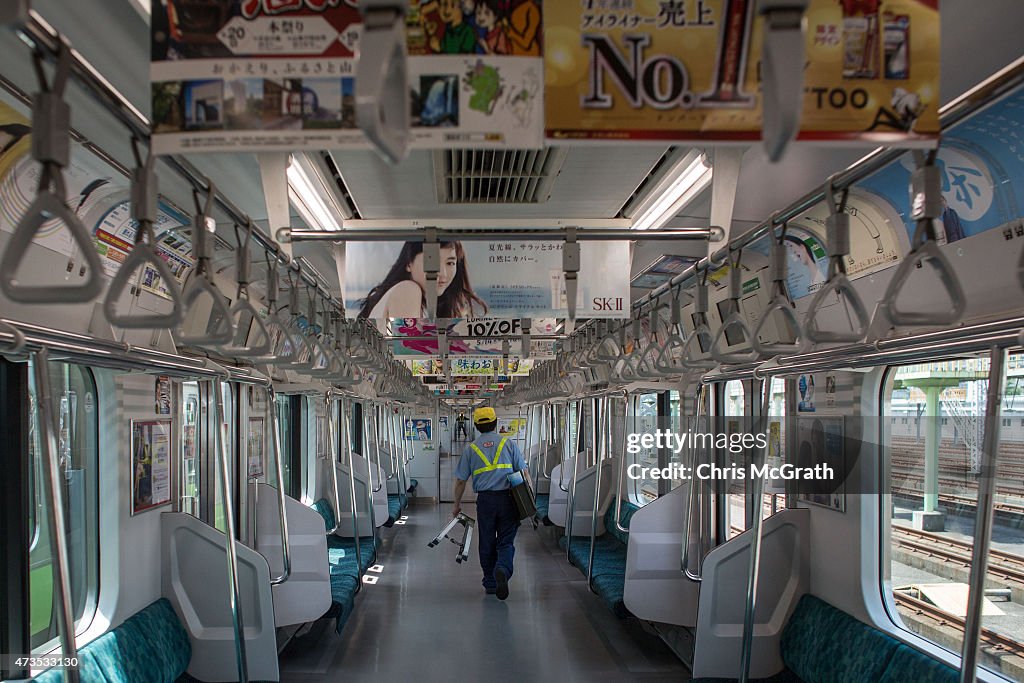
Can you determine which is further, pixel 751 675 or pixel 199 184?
pixel 751 675

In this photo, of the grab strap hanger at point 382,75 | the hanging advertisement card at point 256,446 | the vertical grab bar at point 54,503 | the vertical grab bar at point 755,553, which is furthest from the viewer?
the hanging advertisement card at point 256,446

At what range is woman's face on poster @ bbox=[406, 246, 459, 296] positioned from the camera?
4762 millimetres

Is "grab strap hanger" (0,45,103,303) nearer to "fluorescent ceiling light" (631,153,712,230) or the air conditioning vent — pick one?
the air conditioning vent

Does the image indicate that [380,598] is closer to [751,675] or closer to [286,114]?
[751,675]

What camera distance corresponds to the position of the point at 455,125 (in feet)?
5.31

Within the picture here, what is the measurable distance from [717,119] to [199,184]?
1683 mm

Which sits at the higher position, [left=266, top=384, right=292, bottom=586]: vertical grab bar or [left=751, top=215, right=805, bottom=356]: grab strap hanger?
[left=751, top=215, right=805, bottom=356]: grab strap hanger

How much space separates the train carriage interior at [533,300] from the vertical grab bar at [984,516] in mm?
15

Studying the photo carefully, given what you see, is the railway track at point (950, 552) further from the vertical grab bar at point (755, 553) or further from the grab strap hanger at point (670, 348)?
the grab strap hanger at point (670, 348)

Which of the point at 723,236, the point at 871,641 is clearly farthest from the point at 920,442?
the point at 723,236

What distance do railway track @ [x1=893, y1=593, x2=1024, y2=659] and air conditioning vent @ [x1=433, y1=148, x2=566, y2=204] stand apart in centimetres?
305

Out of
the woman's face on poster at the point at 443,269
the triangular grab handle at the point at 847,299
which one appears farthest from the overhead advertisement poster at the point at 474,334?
the triangular grab handle at the point at 847,299

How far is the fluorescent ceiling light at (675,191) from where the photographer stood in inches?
155

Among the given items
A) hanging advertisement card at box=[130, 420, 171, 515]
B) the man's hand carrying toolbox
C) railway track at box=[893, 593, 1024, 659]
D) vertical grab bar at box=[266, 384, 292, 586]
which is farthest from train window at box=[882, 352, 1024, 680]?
hanging advertisement card at box=[130, 420, 171, 515]
